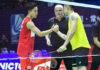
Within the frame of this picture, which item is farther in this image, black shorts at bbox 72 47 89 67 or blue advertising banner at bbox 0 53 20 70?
black shorts at bbox 72 47 89 67

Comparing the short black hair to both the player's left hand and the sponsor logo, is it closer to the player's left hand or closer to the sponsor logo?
the player's left hand

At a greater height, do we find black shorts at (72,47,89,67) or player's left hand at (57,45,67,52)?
player's left hand at (57,45,67,52)

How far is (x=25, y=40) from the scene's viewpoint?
4910 mm

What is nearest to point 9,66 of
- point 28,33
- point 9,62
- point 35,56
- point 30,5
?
point 9,62

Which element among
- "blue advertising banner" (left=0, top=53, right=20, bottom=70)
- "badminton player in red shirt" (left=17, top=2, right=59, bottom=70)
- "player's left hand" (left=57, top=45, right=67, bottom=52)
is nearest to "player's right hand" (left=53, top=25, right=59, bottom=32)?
"badminton player in red shirt" (left=17, top=2, right=59, bottom=70)

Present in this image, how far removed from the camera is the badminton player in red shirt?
489 centimetres

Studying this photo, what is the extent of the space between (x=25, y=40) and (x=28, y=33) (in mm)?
99

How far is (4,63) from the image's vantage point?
16.4ft

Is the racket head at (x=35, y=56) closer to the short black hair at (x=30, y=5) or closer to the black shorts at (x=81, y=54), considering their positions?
the black shorts at (x=81, y=54)

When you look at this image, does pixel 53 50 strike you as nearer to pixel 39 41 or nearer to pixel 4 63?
pixel 39 41

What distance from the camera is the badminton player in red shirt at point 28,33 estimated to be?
4887 millimetres

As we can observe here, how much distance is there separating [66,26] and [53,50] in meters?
0.33

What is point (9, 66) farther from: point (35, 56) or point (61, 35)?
point (61, 35)

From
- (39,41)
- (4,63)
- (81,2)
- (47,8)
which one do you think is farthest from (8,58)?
(81,2)
